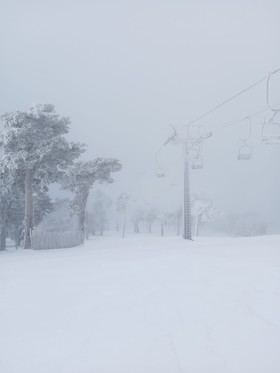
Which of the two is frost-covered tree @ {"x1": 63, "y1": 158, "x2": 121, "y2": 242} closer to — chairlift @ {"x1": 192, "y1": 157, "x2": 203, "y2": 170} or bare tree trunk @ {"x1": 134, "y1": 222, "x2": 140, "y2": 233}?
chairlift @ {"x1": 192, "y1": 157, "x2": 203, "y2": 170}

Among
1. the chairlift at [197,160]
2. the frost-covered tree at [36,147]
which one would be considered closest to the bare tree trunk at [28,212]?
the frost-covered tree at [36,147]

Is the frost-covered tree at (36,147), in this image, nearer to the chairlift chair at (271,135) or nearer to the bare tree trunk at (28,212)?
the bare tree trunk at (28,212)

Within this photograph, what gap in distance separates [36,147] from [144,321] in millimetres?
24180

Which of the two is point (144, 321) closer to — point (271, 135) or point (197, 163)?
point (271, 135)

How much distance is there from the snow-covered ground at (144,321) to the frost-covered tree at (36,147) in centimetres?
1729

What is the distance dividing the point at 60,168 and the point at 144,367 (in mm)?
27170

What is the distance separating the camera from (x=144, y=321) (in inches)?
318

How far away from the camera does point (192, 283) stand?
11.6 meters

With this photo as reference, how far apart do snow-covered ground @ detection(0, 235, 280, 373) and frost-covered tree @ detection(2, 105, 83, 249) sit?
17295 mm

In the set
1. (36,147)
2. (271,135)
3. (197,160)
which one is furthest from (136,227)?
(271,135)

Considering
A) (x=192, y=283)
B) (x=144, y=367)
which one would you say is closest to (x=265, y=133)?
(x=192, y=283)

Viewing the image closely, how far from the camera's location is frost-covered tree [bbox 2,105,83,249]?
30.0 meters

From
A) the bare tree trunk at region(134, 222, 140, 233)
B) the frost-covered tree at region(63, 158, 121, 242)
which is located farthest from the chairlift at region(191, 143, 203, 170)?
the bare tree trunk at region(134, 222, 140, 233)

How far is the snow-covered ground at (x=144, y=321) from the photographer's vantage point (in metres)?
6.18
